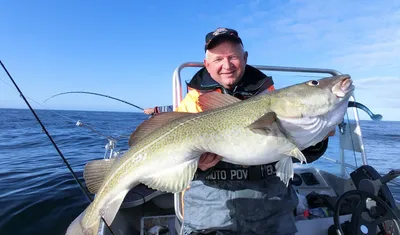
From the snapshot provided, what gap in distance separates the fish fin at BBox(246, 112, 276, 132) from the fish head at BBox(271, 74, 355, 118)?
0.11m

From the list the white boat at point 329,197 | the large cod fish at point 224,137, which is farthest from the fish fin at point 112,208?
the white boat at point 329,197

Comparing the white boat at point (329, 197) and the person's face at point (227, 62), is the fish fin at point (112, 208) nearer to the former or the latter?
the white boat at point (329, 197)

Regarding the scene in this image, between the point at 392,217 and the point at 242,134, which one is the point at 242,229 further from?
the point at 392,217

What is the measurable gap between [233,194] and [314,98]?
1107 mm

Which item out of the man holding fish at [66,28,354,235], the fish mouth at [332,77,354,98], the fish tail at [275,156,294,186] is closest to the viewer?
the fish mouth at [332,77,354,98]

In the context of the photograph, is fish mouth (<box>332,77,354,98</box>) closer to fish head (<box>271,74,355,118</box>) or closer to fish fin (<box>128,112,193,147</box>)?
fish head (<box>271,74,355,118</box>)

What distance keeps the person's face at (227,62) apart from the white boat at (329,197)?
105 centimetres

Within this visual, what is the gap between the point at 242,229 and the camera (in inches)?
95.6

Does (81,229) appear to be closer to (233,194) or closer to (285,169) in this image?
(233,194)

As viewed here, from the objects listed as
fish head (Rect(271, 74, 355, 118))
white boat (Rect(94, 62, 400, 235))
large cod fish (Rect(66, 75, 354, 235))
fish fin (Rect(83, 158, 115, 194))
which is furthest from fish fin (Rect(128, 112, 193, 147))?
white boat (Rect(94, 62, 400, 235))

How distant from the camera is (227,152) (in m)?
2.21

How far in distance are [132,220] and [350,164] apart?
411 cm

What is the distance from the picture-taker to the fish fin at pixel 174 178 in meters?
2.31

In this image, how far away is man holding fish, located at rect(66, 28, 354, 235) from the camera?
214cm
